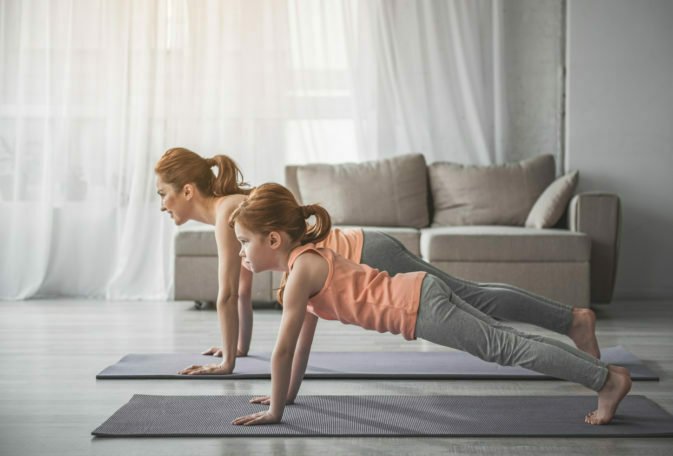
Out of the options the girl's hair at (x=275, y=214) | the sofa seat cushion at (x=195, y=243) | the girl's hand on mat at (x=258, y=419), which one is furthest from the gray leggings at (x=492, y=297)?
the sofa seat cushion at (x=195, y=243)

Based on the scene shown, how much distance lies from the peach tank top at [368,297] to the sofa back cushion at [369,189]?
2.76 m

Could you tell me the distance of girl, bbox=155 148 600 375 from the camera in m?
2.83

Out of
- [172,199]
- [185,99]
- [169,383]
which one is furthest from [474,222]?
[169,383]

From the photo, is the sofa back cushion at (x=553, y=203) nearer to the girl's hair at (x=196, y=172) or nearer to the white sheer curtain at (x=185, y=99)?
the white sheer curtain at (x=185, y=99)

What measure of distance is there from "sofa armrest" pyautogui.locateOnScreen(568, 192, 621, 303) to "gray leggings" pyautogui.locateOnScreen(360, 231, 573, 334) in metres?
1.82

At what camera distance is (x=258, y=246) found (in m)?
2.23

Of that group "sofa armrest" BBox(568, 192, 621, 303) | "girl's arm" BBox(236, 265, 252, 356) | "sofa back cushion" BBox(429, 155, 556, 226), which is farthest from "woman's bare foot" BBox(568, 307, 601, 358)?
"sofa back cushion" BBox(429, 155, 556, 226)

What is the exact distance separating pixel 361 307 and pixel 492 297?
0.78 metres

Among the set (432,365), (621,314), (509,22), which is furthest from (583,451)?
(509,22)

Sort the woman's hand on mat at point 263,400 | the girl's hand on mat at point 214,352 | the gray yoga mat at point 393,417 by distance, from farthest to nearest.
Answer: the girl's hand on mat at point 214,352
the woman's hand on mat at point 263,400
the gray yoga mat at point 393,417

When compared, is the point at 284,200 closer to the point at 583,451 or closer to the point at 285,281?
the point at 285,281

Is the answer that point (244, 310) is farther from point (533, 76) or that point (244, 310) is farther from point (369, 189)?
point (533, 76)

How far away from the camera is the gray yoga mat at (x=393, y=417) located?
2.19 meters

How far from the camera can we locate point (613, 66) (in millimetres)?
5270
